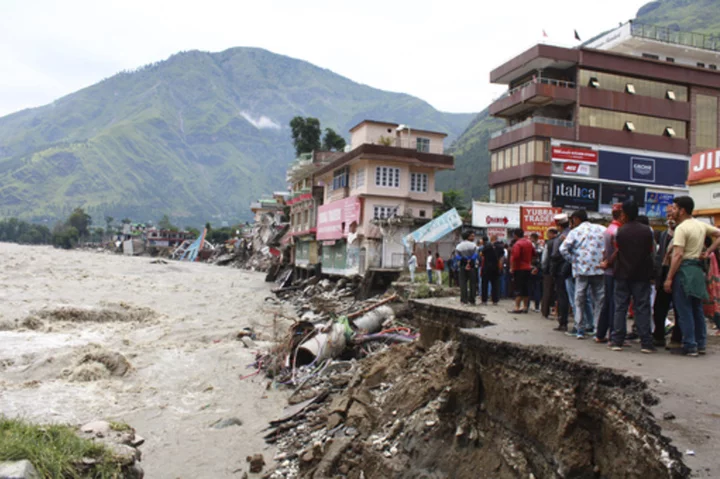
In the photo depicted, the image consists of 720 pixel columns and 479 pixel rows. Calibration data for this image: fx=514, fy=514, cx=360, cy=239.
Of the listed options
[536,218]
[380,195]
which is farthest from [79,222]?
[536,218]

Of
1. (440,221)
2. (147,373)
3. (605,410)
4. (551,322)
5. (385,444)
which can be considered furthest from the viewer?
(440,221)

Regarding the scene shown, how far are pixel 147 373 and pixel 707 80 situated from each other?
4412cm

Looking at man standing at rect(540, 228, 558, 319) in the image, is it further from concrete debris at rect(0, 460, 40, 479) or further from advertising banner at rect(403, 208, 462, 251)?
advertising banner at rect(403, 208, 462, 251)

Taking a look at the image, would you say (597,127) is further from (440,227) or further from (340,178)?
(340,178)

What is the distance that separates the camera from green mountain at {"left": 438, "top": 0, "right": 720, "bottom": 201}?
99312mm

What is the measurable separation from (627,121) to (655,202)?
241 inches

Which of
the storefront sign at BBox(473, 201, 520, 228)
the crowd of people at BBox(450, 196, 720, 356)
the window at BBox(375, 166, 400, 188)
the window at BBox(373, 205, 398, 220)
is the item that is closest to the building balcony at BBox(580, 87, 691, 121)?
the window at BBox(375, 166, 400, 188)

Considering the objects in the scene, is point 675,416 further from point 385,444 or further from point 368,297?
point 368,297

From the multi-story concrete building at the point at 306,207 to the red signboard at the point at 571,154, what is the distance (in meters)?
18.1

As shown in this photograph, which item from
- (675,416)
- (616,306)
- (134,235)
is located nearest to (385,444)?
(616,306)

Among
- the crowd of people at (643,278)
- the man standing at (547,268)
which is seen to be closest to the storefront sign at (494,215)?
the man standing at (547,268)

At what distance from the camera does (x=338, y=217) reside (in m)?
36.4

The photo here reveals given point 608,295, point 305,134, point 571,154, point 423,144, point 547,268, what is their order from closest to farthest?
point 608,295, point 547,268, point 571,154, point 423,144, point 305,134

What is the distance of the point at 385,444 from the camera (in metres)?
7.61
